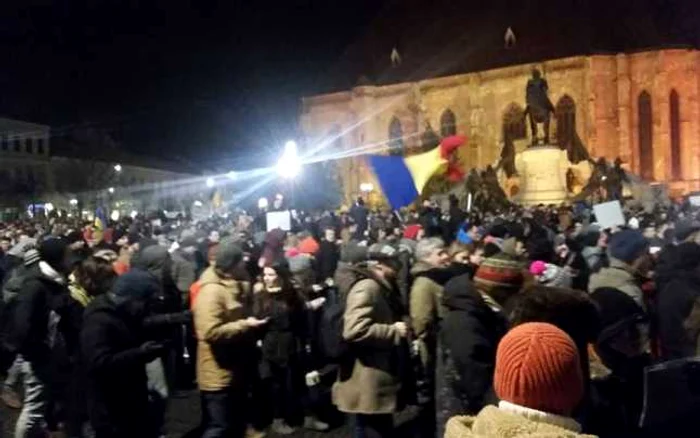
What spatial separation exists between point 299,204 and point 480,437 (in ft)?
107

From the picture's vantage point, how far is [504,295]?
561 centimetres

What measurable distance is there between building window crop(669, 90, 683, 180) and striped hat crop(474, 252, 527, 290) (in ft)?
169

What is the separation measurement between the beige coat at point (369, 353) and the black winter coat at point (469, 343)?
2.67ft

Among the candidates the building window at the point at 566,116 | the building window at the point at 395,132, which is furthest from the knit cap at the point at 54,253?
the building window at the point at 395,132

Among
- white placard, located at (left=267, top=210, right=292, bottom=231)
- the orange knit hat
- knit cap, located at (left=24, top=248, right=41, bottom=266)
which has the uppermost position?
white placard, located at (left=267, top=210, right=292, bottom=231)

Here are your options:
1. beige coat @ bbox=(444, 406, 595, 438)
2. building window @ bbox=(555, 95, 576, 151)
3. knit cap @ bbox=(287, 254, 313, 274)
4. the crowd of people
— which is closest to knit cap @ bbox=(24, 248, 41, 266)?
the crowd of people

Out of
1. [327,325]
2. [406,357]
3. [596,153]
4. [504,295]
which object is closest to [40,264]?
[327,325]

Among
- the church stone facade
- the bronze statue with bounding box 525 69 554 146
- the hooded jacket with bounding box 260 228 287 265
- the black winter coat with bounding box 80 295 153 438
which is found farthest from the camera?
the church stone facade

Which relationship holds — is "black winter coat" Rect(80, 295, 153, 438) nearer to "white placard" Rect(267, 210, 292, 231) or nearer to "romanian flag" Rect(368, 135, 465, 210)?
"romanian flag" Rect(368, 135, 465, 210)

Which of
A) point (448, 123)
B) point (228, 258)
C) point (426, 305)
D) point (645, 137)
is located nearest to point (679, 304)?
point (426, 305)

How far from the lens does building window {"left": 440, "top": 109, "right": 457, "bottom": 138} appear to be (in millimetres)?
63312

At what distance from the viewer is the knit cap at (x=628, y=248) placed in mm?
7820

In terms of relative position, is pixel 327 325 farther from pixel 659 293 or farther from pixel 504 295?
pixel 659 293

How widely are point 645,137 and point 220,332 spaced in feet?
173
